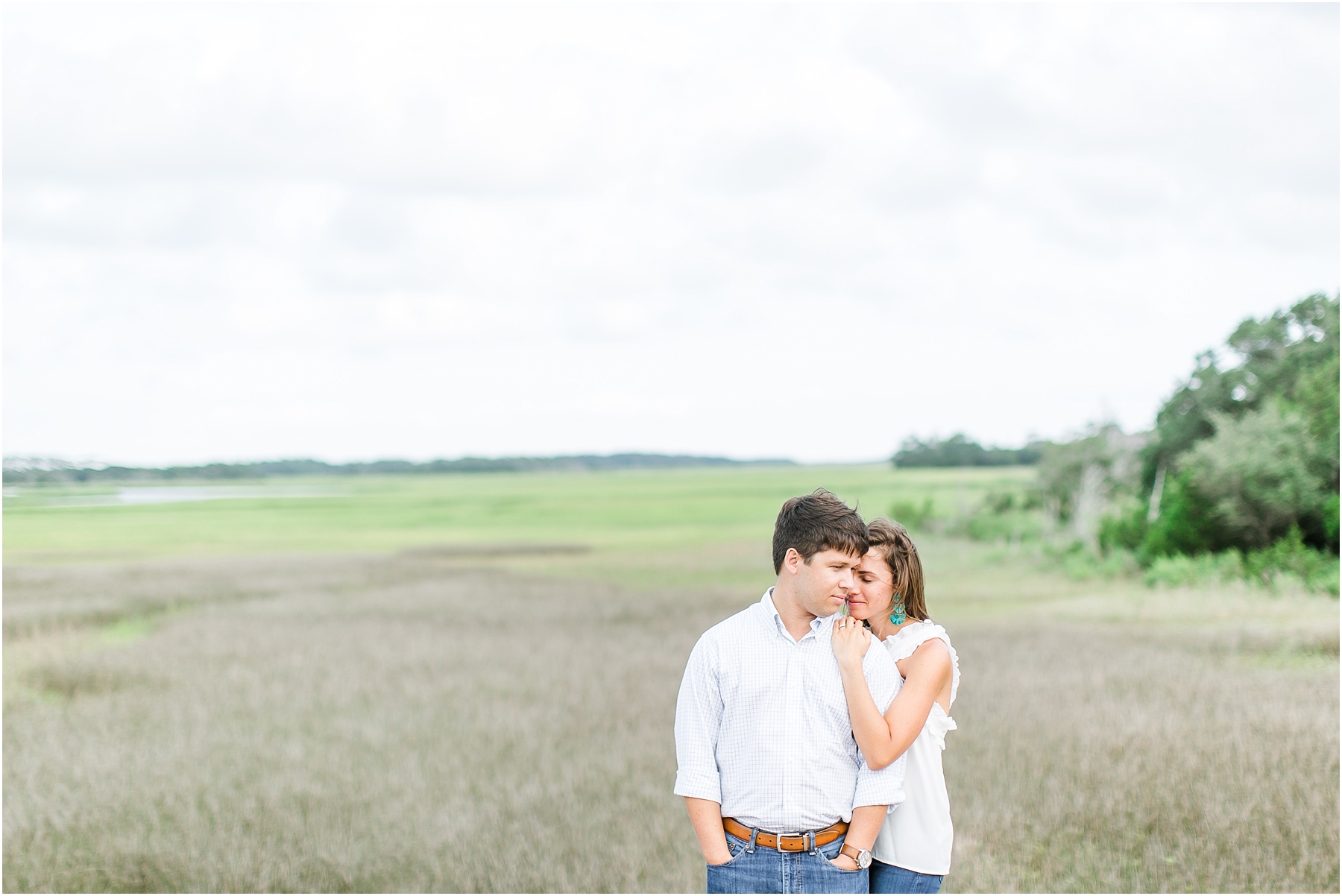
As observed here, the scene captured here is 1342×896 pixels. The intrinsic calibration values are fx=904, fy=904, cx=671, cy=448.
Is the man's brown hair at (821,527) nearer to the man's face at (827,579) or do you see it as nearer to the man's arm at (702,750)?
the man's face at (827,579)

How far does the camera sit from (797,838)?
271cm

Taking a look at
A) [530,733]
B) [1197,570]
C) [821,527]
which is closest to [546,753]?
[530,733]

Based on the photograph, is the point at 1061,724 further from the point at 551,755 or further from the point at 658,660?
the point at 658,660

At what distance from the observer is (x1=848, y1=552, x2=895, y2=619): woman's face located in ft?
9.27

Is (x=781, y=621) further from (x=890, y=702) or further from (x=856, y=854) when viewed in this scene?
(x=856, y=854)

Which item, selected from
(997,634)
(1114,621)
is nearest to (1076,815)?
(997,634)

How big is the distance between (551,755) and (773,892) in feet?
22.9

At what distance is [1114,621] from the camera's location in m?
17.3

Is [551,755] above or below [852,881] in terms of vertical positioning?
below

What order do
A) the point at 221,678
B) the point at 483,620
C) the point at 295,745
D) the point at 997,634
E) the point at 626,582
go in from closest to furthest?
the point at 295,745, the point at 221,678, the point at 997,634, the point at 483,620, the point at 626,582

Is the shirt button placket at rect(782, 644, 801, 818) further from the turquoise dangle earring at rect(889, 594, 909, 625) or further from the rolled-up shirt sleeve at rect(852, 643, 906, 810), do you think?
the turquoise dangle earring at rect(889, 594, 909, 625)

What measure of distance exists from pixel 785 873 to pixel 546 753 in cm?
712

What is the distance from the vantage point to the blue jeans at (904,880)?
9.23 ft

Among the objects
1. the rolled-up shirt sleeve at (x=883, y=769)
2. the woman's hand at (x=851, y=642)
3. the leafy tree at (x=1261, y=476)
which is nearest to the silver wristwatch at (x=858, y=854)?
the rolled-up shirt sleeve at (x=883, y=769)
